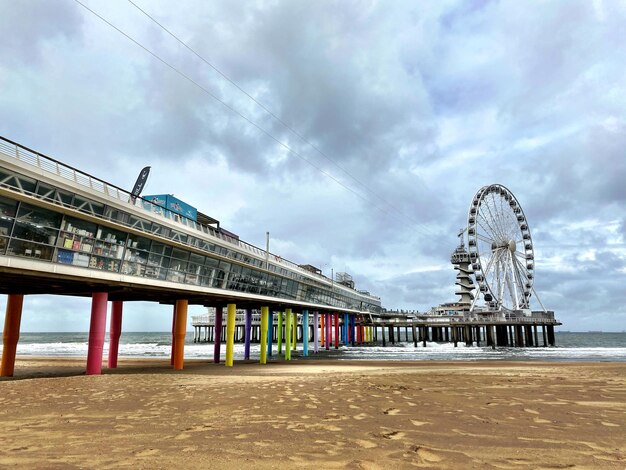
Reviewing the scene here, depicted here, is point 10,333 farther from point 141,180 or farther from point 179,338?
point 141,180

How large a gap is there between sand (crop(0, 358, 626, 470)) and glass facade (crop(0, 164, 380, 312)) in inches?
237

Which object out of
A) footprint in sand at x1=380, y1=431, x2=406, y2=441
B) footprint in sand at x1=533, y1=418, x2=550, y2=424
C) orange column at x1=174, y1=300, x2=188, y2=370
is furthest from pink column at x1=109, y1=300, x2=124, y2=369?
footprint in sand at x1=533, y1=418, x2=550, y2=424

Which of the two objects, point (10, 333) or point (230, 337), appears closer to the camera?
point (10, 333)

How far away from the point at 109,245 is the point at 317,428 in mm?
16324

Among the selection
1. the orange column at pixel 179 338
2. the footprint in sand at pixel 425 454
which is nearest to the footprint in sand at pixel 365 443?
the footprint in sand at pixel 425 454

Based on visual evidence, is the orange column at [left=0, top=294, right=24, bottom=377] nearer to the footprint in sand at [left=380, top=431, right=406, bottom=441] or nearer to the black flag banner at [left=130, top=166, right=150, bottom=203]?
the black flag banner at [left=130, top=166, right=150, bottom=203]

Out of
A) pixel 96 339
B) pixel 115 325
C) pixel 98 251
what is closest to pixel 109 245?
pixel 98 251

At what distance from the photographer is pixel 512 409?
9766 mm

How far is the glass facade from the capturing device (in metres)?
16.2

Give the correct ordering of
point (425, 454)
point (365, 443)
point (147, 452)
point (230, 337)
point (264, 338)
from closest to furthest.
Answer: point (425, 454) < point (147, 452) < point (365, 443) < point (230, 337) < point (264, 338)

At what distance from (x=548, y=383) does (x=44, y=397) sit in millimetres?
16615

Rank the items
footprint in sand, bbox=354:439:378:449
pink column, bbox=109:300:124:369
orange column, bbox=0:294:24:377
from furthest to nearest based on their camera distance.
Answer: pink column, bbox=109:300:124:369, orange column, bbox=0:294:24:377, footprint in sand, bbox=354:439:378:449

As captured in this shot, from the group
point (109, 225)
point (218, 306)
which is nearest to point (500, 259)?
point (218, 306)

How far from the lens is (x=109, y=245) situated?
20.3 metres
